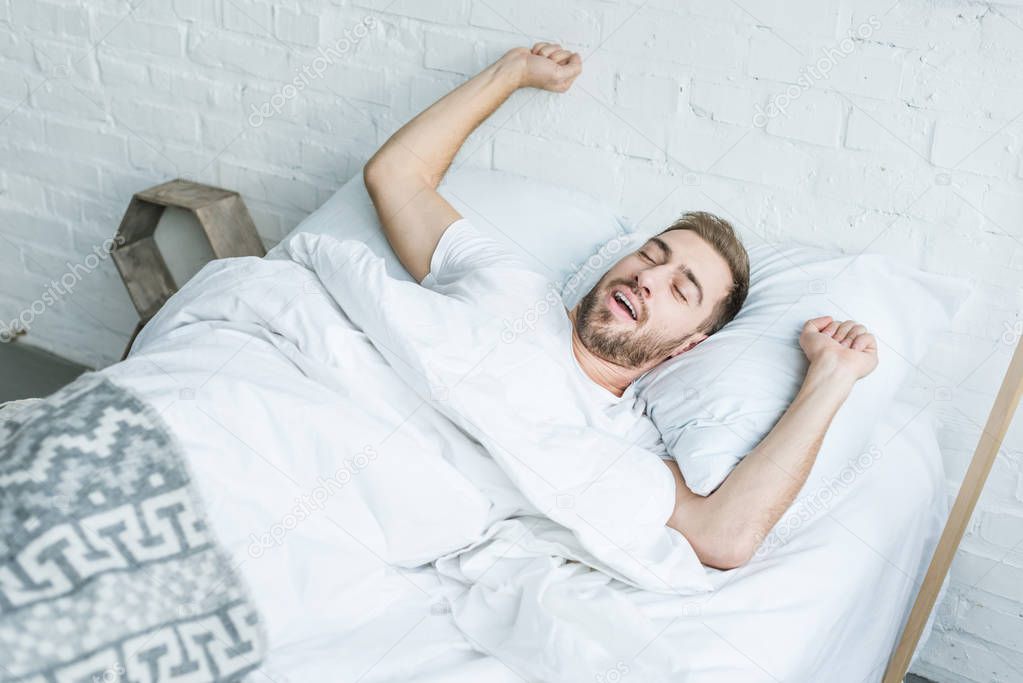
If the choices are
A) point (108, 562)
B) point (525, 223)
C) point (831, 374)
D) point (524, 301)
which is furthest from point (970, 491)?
point (108, 562)

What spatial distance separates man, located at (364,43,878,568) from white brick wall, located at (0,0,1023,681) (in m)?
0.12

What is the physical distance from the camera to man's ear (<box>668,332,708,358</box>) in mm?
1560

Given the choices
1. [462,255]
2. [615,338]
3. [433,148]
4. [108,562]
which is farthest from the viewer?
[433,148]

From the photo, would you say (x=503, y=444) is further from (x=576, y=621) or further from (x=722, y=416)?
(x=722, y=416)

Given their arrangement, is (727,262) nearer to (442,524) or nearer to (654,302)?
(654,302)

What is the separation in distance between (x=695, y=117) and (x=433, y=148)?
443 millimetres

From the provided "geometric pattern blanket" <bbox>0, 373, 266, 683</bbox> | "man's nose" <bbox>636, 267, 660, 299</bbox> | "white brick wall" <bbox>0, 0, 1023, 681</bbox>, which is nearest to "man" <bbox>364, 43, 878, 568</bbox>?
"man's nose" <bbox>636, 267, 660, 299</bbox>

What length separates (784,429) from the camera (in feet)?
4.43

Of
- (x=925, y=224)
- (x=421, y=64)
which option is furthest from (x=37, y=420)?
(x=925, y=224)

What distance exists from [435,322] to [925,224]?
2.56 ft

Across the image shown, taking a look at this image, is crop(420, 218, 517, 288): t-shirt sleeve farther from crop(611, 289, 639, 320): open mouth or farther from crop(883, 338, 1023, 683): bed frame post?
crop(883, 338, 1023, 683): bed frame post

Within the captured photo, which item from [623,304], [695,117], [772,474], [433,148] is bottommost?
[772,474]

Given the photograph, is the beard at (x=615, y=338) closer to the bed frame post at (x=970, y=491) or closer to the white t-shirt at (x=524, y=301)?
the white t-shirt at (x=524, y=301)

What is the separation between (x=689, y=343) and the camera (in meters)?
1.56
